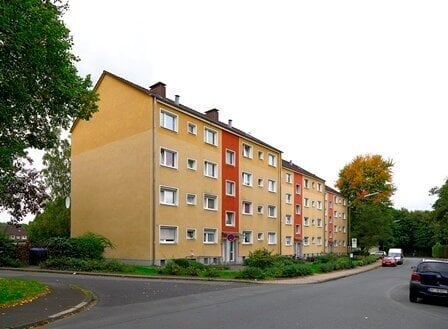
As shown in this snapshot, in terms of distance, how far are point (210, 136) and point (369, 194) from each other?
3454 centimetres

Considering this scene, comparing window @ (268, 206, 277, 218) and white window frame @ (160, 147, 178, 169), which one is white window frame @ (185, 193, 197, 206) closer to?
white window frame @ (160, 147, 178, 169)

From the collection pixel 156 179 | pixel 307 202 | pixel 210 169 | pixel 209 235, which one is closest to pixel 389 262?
pixel 307 202

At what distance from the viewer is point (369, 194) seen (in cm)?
6619

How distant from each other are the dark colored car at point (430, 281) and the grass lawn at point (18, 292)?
12.2 m

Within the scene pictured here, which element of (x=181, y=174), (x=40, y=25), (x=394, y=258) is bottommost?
(x=394, y=258)

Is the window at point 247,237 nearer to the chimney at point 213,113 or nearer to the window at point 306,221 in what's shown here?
the chimney at point 213,113

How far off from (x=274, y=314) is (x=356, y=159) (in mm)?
63654

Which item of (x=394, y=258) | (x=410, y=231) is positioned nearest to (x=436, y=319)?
(x=394, y=258)

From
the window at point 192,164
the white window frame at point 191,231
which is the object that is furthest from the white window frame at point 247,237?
the window at point 192,164

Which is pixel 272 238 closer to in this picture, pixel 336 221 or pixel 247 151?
pixel 247 151

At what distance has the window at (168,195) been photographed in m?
33.2

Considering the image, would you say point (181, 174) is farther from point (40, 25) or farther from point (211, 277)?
point (40, 25)

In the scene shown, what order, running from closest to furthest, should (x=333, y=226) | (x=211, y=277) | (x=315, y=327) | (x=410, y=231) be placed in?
(x=315, y=327), (x=211, y=277), (x=333, y=226), (x=410, y=231)

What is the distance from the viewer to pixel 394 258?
5475cm
